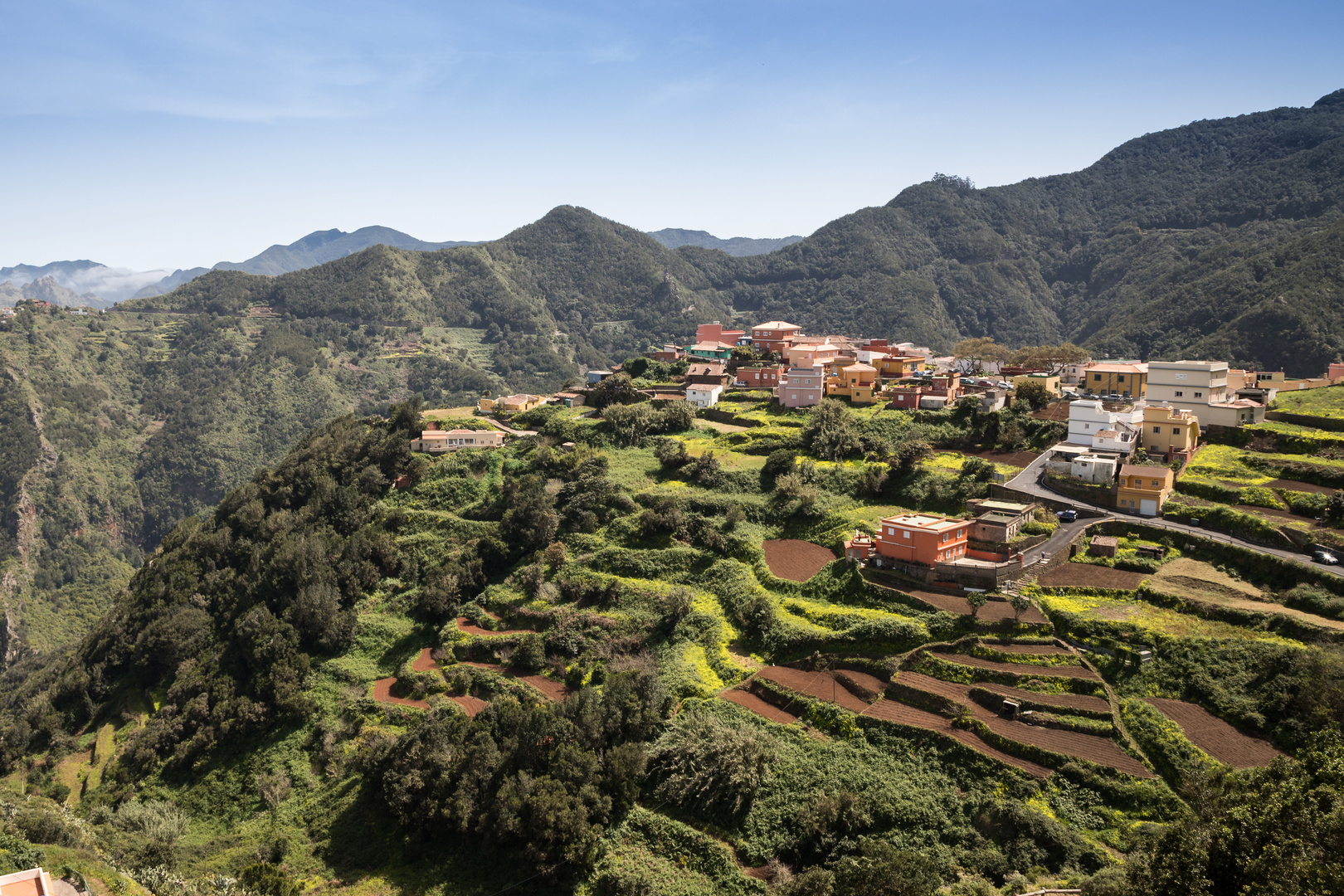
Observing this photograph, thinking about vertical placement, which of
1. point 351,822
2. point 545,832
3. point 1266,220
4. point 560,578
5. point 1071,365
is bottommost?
point 351,822

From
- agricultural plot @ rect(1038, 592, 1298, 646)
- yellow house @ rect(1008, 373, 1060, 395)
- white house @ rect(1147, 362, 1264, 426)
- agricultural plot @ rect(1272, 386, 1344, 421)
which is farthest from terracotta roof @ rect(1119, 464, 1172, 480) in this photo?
yellow house @ rect(1008, 373, 1060, 395)

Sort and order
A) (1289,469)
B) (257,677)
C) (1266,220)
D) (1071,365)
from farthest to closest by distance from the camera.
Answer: (1266,220)
(1071,365)
(257,677)
(1289,469)

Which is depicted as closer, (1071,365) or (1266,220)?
(1071,365)

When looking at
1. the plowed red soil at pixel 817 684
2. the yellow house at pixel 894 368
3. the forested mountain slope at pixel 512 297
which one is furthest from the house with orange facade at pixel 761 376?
the forested mountain slope at pixel 512 297

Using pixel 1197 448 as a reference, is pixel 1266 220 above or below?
above

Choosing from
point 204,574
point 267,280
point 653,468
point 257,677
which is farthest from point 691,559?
point 267,280

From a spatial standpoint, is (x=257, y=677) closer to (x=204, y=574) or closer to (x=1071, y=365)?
(x=204, y=574)

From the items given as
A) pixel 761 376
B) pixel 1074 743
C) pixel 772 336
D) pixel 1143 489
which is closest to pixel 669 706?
pixel 1074 743
